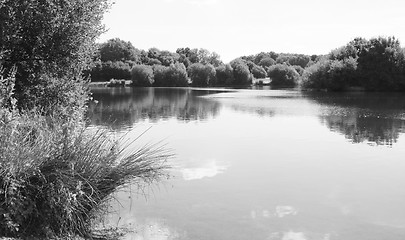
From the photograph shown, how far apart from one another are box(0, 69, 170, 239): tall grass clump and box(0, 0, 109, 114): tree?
3938 mm

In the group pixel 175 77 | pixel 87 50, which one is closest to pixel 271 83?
pixel 175 77

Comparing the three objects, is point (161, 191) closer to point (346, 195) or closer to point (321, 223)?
point (321, 223)

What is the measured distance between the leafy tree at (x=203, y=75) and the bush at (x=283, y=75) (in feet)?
51.8

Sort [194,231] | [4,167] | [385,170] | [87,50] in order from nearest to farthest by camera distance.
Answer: [4,167]
[194,231]
[87,50]
[385,170]

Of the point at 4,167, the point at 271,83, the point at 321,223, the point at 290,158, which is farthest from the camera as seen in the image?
the point at 271,83

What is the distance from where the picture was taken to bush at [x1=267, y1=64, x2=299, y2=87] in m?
108

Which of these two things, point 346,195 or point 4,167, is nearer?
point 4,167

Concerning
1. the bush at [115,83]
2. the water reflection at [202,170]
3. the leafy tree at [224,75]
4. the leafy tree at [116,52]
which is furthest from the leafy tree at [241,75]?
the water reflection at [202,170]

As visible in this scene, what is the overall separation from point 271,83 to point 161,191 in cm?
10311

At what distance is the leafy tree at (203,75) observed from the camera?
A: 113 meters

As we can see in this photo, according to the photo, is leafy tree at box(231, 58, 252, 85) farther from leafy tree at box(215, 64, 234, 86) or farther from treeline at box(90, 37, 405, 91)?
leafy tree at box(215, 64, 234, 86)

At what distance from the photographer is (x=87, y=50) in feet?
40.3

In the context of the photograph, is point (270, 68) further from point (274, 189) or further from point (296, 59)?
point (274, 189)

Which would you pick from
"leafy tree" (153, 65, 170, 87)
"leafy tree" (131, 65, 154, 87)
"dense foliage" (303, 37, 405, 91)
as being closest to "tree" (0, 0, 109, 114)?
"dense foliage" (303, 37, 405, 91)
